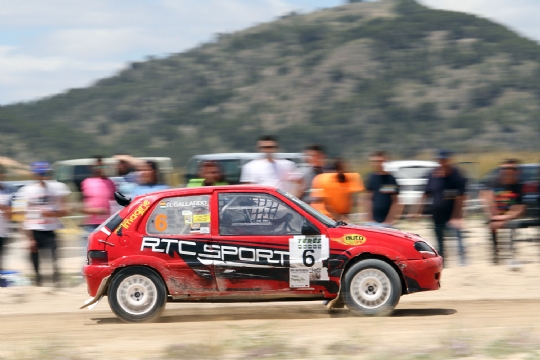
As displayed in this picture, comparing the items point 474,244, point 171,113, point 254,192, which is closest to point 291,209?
point 254,192

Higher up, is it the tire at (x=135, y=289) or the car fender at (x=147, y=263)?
the car fender at (x=147, y=263)

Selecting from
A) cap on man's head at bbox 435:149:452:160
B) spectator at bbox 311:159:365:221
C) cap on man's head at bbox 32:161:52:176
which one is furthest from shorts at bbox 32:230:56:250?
cap on man's head at bbox 435:149:452:160

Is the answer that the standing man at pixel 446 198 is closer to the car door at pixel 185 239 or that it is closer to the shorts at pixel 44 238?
the car door at pixel 185 239

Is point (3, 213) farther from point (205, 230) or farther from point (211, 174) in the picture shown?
point (205, 230)

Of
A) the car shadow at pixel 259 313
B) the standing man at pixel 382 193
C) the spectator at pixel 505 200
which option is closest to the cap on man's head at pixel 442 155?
the standing man at pixel 382 193

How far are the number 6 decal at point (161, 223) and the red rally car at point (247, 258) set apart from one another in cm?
1

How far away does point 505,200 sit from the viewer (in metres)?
12.8

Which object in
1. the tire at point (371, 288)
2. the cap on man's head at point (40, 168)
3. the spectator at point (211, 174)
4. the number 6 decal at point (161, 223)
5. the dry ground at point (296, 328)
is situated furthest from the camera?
the cap on man's head at point (40, 168)

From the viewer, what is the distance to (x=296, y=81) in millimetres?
87625

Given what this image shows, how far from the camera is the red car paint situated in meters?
8.93

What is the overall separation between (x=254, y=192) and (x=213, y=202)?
1.44 ft

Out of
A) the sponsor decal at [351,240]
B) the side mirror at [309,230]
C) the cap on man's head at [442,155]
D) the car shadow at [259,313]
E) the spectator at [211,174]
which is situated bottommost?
the car shadow at [259,313]

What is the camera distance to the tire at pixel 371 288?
8.87m

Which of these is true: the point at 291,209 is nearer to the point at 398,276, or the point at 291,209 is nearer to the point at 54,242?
the point at 398,276
